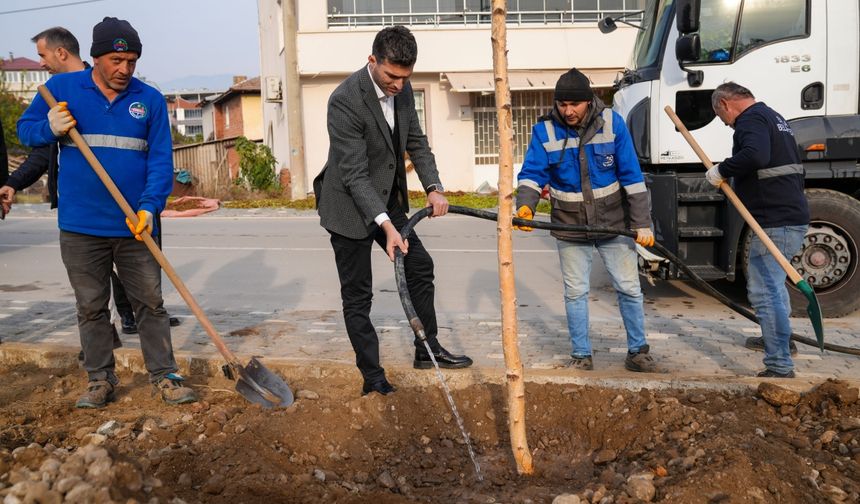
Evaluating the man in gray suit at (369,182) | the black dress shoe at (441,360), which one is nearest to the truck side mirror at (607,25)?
the man in gray suit at (369,182)

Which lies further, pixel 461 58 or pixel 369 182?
pixel 461 58

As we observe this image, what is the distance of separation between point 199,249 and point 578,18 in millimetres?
14976

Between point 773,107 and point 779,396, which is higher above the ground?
point 773,107

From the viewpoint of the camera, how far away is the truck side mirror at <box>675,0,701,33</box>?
7.20 metres

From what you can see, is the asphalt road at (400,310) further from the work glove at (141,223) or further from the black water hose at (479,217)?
the work glove at (141,223)

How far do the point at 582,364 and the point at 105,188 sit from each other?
312 centimetres

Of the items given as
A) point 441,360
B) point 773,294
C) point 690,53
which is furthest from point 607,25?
point 441,360

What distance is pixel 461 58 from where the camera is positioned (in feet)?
76.5

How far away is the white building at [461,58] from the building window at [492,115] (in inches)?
1.1

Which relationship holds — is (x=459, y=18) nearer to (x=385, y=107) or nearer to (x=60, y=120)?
(x=385, y=107)

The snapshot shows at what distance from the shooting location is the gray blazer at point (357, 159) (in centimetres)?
469

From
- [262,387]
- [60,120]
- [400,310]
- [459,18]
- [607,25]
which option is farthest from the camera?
[459,18]

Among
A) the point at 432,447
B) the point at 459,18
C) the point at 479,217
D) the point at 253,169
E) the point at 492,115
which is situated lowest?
the point at 432,447

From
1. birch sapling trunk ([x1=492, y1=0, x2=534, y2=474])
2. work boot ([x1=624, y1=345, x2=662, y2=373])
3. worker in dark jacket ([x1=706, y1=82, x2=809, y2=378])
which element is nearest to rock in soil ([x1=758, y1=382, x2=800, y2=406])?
worker in dark jacket ([x1=706, y1=82, x2=809, y2=378])
